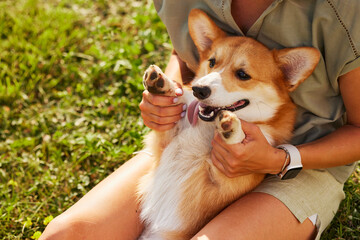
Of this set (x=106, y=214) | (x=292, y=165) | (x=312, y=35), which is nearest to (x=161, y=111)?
(x=106, y=214)

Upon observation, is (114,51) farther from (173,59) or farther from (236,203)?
(236,203)

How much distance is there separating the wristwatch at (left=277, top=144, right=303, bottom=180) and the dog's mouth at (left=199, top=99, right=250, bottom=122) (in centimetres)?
34

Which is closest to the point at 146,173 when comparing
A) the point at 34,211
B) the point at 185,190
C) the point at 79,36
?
the point at 185,190

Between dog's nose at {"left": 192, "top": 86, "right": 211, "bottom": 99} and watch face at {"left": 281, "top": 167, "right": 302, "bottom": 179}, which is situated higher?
dog's nose at {"left": 192, "top": 86, "right": 211, "bottom": 99}

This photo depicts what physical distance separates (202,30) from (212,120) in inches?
24.4

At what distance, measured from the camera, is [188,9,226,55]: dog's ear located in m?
2.14

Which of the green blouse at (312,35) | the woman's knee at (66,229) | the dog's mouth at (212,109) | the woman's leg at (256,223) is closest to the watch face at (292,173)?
the woman's leg at (256,223)

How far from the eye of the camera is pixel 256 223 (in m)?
1.83

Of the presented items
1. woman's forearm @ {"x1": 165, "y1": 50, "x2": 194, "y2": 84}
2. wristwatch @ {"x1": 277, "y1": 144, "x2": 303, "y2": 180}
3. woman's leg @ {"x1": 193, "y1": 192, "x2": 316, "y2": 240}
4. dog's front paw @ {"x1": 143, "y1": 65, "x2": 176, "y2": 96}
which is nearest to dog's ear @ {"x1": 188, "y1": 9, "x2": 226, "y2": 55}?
woman's forearm @ {"x1": 165, "y1": 50, "x2": 194, "y2": 84}

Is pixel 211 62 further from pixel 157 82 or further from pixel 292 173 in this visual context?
pixel 292 173

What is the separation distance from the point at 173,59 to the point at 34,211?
5.06 feet

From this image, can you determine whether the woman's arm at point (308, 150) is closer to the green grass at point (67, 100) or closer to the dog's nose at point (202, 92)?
the dog's nose at point (202, 92)

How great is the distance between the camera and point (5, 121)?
326 cm

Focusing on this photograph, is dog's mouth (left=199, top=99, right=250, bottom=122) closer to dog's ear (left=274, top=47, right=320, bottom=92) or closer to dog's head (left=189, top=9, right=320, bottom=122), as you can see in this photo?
dog's head (left=189, top=9, right=320, bottom=122)
